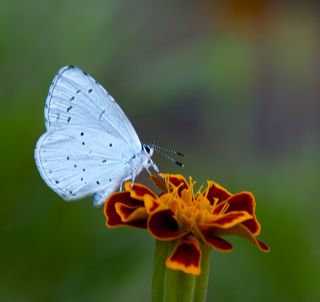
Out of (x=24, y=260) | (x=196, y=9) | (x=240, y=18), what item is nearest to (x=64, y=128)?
(x=24, y=260)

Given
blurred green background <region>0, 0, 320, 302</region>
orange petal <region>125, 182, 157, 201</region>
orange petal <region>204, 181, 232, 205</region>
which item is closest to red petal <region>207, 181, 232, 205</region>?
orange petal <region>204, 181, 232, 205</region>

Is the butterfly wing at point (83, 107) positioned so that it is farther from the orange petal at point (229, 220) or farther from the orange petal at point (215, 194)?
the orange petal at point (229, 220)

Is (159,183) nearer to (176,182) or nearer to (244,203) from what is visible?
(176,182)

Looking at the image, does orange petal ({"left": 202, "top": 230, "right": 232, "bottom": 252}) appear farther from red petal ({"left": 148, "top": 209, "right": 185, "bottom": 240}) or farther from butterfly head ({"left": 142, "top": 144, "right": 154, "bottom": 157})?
butterfly head ({"left": 142, "top": 144, "right": 154, "bottom": 157})

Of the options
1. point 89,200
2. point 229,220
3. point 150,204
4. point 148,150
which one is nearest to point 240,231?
point 229,220

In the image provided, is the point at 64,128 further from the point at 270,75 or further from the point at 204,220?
the point at 270,75
